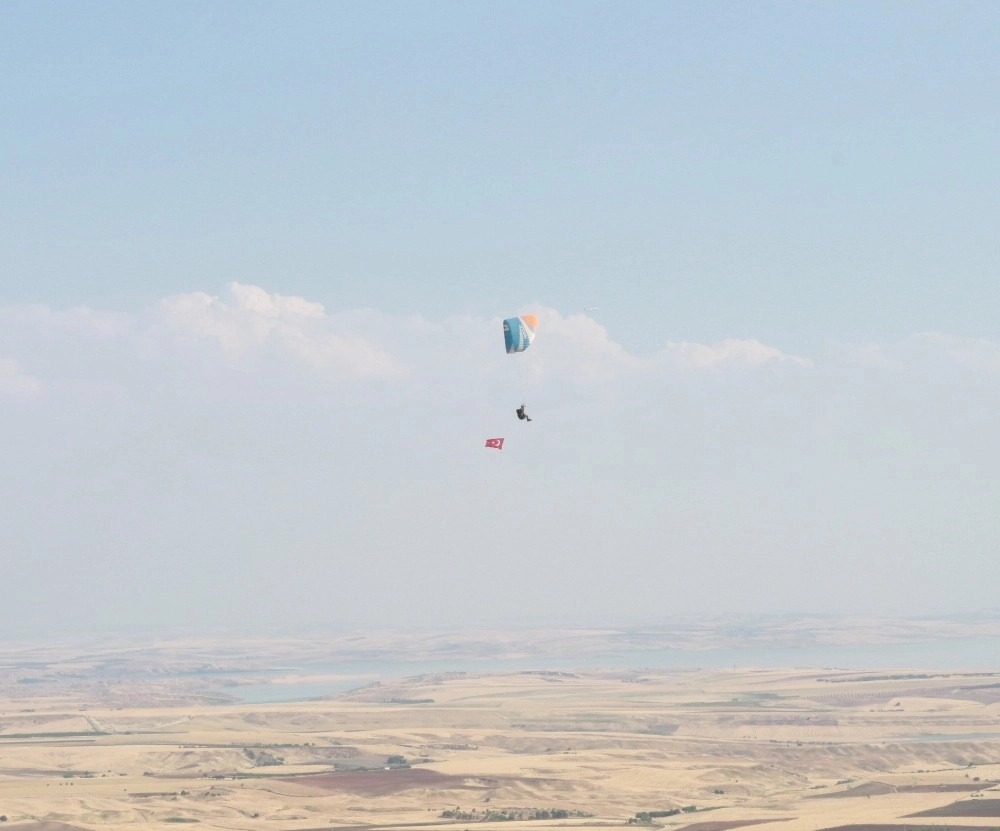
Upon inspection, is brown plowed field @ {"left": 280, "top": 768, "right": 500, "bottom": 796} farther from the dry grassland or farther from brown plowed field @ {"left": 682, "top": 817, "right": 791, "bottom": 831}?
brown plowed field @ {"left": 682, "top": 817, "right": 791, "bottom": 831}

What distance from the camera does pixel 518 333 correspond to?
3661 inches

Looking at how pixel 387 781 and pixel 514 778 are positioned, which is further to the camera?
pixel 514 778

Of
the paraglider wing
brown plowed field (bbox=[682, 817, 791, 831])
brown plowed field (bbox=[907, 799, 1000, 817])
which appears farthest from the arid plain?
the paraglider wing

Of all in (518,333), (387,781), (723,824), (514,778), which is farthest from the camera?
(514,778)

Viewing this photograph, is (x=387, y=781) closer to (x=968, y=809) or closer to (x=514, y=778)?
(x=514, y=778)

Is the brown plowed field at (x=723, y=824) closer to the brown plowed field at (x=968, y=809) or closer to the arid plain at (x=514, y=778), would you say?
the arid plain at (x=514, y=778)

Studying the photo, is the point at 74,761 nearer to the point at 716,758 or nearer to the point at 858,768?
the point at 716,758

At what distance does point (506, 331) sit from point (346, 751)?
89.0 meters

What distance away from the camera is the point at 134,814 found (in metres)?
116

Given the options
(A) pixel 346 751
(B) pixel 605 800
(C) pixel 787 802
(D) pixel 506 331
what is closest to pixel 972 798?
(C) pixel 787 802

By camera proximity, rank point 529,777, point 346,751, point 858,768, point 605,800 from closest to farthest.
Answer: point 605,800 < point 529,777 < point 858,768 < point 346,751

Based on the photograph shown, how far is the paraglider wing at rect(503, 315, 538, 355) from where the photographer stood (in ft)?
302

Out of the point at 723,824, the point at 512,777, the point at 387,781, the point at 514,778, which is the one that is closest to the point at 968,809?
the point at 723,824

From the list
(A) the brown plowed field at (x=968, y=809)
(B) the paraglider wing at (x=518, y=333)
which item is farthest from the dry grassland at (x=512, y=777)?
(B) the paraglider wing at (x=518, y=333)
